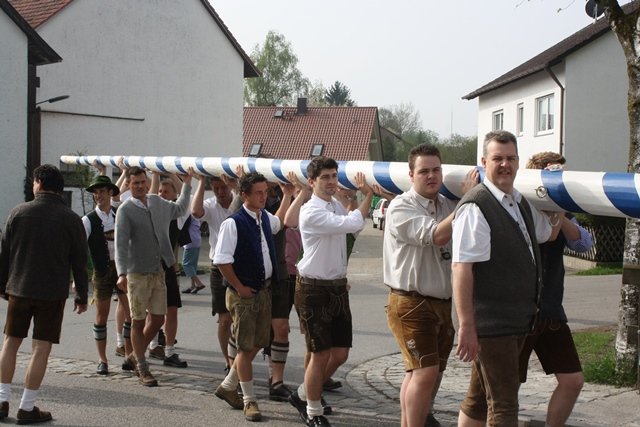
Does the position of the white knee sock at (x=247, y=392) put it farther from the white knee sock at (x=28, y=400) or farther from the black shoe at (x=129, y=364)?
the black shoe at (x=129, y=364)

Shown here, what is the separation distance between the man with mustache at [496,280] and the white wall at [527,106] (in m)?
A: 23.7

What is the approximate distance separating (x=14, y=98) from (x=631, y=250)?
66.9 feet

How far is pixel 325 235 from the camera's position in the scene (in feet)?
22.1

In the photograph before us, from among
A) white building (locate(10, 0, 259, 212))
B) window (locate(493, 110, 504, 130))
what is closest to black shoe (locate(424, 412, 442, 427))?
white building (locate(10, 0, 259, 212))

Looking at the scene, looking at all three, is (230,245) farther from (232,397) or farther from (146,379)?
(146,379)

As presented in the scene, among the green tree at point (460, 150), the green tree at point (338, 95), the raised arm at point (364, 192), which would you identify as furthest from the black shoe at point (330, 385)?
the green tree at point (338, 95)

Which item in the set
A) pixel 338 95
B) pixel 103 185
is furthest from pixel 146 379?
pixel 338 95

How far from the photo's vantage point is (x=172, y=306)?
9.20 m

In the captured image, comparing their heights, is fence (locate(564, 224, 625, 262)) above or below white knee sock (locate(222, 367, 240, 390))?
above

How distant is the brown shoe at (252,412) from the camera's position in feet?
23.0

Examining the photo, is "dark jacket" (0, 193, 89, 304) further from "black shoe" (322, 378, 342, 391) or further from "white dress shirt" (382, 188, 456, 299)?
"white dress shirt" (382, 188, 456, 299)

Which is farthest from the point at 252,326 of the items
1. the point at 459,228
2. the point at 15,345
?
the point at 459,228

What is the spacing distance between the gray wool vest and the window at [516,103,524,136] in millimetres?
29508

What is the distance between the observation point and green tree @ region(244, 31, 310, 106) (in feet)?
273
